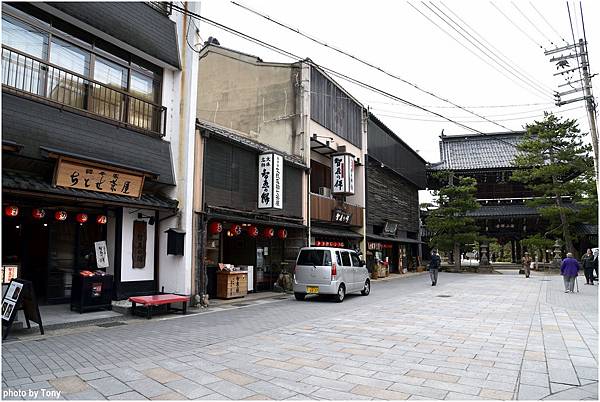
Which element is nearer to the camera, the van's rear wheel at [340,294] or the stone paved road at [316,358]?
the stone paved road at [316,358]

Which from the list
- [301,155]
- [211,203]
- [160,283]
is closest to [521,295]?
[301,155]

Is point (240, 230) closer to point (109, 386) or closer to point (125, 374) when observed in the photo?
point (125, 374)

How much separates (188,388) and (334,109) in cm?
1939

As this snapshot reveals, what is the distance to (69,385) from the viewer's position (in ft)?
18.2

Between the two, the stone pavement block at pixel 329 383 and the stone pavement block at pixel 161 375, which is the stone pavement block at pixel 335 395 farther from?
the stone pavement block at pixel 161 375

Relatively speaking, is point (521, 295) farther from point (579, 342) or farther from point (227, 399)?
point (227, 399)

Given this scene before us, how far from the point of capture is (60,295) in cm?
1176

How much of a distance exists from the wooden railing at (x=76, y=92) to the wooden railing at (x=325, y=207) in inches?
363

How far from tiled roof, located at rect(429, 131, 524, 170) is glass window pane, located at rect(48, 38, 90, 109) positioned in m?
35.6

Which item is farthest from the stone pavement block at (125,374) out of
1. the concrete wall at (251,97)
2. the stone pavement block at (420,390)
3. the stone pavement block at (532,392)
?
the concrete wall at (251,97)

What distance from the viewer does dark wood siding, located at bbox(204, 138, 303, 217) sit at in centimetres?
1423

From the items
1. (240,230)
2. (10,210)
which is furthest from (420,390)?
(240,230)

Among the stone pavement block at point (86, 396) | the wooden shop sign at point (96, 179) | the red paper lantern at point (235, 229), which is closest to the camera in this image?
the stone pavement block at point (86, 396)

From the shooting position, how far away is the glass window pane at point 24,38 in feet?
31.4
